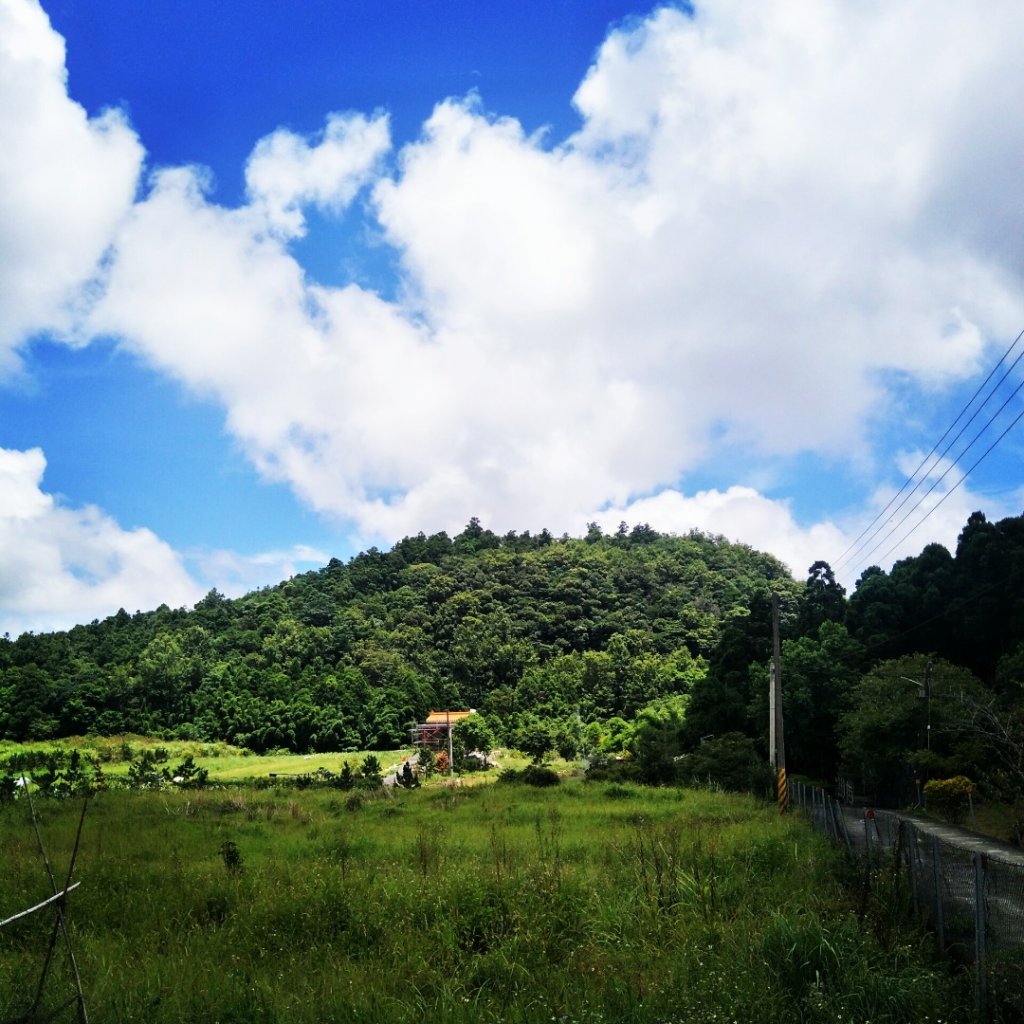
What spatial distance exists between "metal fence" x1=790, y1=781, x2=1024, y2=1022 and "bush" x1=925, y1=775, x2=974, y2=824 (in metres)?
20.8

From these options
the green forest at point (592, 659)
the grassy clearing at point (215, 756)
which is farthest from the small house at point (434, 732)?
the green forest at point (592, 659)

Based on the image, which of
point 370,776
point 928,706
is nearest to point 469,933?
point 928,706

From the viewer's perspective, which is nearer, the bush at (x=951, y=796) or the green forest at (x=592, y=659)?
the bush at (x=951, y=796)

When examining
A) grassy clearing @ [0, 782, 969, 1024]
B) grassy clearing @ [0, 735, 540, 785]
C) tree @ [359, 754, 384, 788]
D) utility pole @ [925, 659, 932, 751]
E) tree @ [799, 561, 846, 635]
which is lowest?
grassy clearing @ [0, 735, 540, 785]

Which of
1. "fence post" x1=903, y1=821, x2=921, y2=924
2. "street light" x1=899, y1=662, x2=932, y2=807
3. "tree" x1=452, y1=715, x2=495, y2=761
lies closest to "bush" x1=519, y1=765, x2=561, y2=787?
"street light" x1=899, y1=662, x2=932, y2=807

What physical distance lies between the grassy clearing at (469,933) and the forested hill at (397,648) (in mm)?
49539

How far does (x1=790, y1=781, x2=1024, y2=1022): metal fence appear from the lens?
5.27m

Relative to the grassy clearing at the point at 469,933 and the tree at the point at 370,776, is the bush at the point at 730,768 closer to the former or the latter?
the tree at the point at 370,776

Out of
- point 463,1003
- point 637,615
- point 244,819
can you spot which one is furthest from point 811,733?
point 637,615

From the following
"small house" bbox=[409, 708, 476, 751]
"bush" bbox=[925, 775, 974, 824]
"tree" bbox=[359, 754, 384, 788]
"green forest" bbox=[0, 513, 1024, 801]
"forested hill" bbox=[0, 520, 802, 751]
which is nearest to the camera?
"bush" bbox=[925, 775, 974, 824]

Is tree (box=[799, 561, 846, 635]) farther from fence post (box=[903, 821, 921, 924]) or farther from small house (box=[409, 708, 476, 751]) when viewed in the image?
fence post (box=[903, 821, 921, 924])

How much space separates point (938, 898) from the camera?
6762 mm

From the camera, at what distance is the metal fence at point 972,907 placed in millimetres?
5273

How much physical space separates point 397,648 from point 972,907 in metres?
82.1
